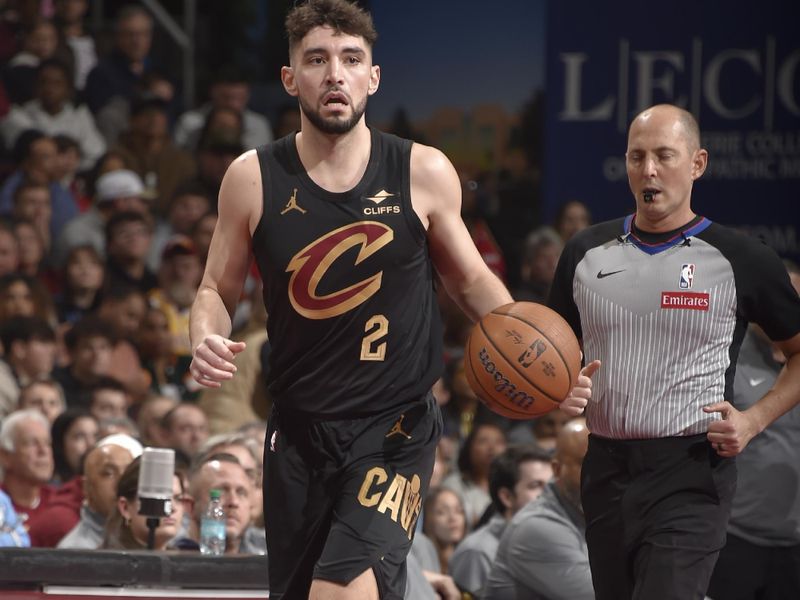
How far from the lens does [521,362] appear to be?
161 inches

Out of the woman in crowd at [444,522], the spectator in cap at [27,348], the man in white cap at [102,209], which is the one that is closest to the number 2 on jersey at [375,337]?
the woman in crowd at [444,522]

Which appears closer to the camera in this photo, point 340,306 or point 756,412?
point 340,306

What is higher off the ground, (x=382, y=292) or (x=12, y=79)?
(x=12, y=79)

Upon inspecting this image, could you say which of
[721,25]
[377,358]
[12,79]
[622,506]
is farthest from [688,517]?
[12,79]

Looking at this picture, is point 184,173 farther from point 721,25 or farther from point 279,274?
point 279,274

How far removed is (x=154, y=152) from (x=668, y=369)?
24.6 ft

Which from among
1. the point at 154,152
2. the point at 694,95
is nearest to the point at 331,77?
the point at 694,95

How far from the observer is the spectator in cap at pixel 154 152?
11031 mm

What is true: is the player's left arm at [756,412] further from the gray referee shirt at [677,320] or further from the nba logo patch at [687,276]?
the nba logo patch at [687,276]

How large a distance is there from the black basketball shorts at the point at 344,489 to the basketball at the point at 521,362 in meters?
0.21

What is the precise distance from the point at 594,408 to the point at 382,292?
2.98 ft

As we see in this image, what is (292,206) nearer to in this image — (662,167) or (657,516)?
(662,167)

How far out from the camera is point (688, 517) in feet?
14.1

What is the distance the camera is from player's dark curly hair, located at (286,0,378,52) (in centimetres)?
407
